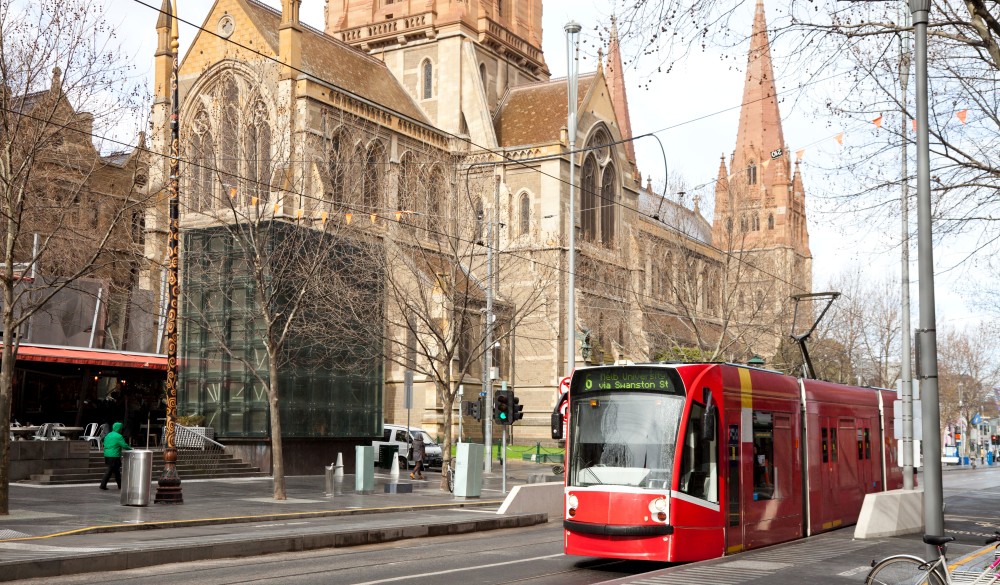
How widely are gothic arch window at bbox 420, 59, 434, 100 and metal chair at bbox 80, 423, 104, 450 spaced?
30922 millimetres

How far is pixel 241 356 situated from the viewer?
33469 mm

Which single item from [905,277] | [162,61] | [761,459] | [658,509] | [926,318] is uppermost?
[162,61]

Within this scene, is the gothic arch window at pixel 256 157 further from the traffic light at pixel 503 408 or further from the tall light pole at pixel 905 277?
the tall light pole at pixel 905 277

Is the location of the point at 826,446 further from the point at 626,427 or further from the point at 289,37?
the point at 289,37

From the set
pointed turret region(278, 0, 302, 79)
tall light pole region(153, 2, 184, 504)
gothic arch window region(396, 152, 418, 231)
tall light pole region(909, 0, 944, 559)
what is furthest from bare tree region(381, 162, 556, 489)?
tall light pole region(909, 0, 944, 559)

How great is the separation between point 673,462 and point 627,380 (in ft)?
4.07

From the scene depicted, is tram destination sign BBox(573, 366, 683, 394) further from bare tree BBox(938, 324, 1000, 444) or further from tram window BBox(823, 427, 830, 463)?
bare tree BBox(938, 324, 1000, 444)

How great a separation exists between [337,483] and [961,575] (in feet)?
64.4

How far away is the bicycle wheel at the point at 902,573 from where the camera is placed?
27.7 ft

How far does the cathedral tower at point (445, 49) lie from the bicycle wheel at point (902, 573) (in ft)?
164

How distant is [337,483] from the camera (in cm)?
2741

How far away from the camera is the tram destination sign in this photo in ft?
44.4

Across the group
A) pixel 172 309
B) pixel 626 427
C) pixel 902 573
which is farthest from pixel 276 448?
pixel 902 573

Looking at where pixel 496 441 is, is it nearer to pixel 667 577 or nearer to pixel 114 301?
pixel 114 301
